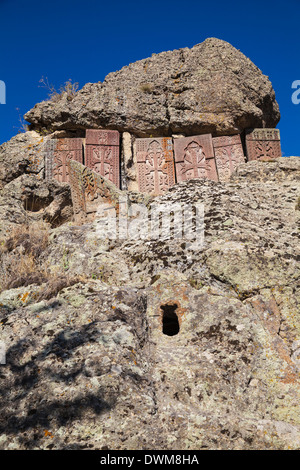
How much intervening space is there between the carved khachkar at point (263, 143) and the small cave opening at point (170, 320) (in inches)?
251

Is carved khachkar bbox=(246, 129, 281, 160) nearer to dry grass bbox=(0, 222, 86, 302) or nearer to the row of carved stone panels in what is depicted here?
the row of carved stone panels

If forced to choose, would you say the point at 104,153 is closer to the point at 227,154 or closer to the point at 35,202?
the point at 35,202

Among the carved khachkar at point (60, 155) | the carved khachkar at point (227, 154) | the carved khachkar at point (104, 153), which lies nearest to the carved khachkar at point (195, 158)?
the carved khachkar at point (227, 154)

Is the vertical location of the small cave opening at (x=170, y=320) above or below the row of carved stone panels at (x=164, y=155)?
below

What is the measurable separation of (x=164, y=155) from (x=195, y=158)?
0.76 metres

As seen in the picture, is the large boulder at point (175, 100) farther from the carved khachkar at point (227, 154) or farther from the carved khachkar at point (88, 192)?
the carved khachkar at point (88, 192)

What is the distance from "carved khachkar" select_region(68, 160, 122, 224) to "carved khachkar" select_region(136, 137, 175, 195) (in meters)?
2.84

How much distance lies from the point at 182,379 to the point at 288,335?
1040mm

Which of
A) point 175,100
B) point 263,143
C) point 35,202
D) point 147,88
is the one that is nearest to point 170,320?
point 35,202

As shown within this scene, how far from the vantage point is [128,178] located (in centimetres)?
836

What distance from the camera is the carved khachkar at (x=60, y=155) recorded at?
7.96 meters

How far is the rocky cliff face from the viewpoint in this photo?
211 cm

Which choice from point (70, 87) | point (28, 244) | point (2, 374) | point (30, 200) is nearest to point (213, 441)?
point (2, 374)

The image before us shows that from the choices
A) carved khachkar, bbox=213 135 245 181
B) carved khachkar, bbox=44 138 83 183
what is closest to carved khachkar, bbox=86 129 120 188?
carved khachkar, bbox=44 138 83 183
